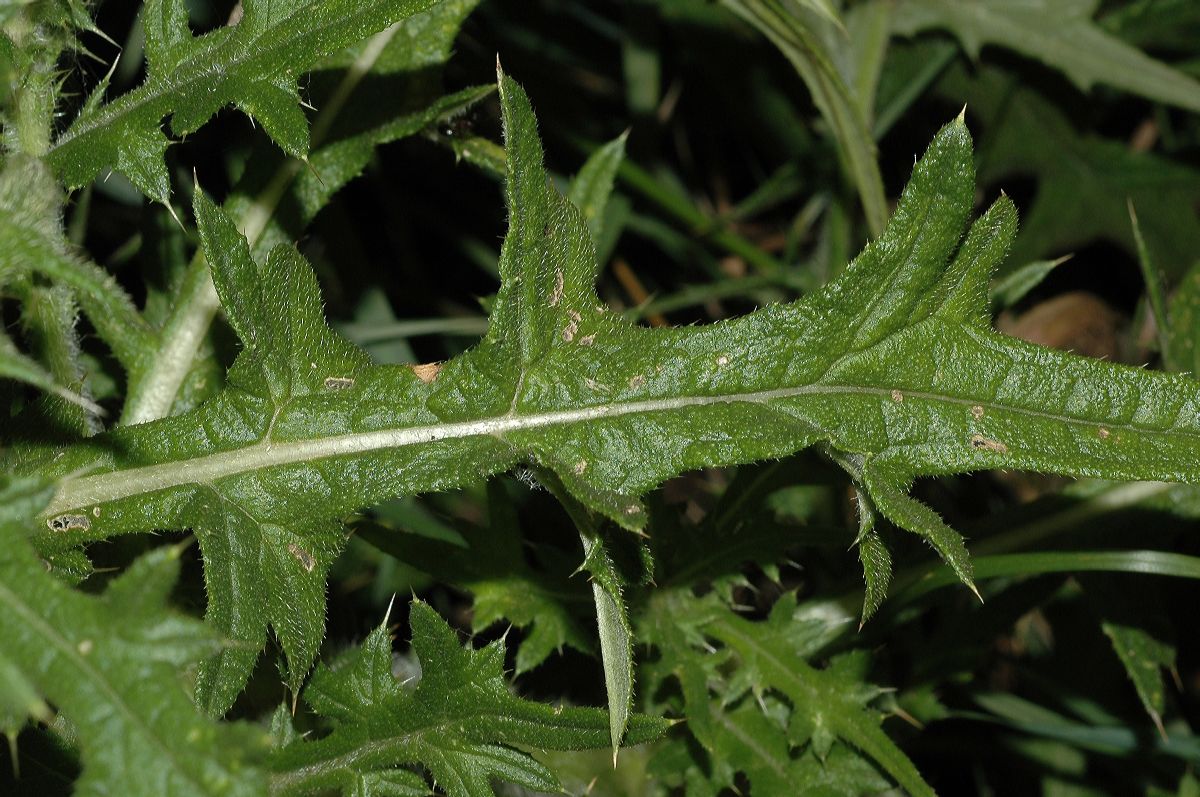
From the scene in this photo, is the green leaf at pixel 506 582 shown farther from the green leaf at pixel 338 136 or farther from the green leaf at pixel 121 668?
the green leaf at pixel 121 668

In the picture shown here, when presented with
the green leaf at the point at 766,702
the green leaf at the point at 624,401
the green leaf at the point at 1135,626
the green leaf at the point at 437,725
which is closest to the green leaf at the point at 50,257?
the green leaf at the point at 624,401

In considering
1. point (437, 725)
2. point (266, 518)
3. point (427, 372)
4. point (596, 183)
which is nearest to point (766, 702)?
point (437, 725)

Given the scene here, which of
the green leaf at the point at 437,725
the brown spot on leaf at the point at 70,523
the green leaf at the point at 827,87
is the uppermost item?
the green leaf at the point at 827,87

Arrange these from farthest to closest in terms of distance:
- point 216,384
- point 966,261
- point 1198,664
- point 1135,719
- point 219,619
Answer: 1. point 1198,664
2. point 1135,719
3. point 216,384
4. point 966,261
5. point 219,619

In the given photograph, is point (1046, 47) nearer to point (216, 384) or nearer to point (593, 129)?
point (593, 129)

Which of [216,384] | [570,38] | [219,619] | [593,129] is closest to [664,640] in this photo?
[219,619]

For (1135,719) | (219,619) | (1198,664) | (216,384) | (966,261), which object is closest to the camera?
(219,619)

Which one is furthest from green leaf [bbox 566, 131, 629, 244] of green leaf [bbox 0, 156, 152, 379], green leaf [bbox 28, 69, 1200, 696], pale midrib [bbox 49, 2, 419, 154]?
green leaf [bbox 0, 156, 152, 379]
